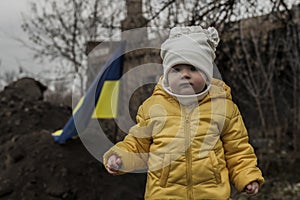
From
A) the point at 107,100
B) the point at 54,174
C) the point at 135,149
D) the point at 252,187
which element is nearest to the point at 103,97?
the point at 107,100

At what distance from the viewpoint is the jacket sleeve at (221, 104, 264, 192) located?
216cm

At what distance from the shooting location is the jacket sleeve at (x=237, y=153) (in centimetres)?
216

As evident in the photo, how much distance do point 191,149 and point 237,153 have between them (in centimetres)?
23

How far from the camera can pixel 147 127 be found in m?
2.22

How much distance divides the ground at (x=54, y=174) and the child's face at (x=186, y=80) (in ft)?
9.51

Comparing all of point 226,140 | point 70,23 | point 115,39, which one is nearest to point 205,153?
point 226,140

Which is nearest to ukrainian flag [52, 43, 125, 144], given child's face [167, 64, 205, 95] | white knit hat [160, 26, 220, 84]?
white knit hat [160, 26, 220, 84]

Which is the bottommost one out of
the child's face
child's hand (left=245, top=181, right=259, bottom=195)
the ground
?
the ground

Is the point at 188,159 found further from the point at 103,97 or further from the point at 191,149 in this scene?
the point at 103,97

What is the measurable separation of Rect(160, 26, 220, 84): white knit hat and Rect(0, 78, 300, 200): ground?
2.88 meters

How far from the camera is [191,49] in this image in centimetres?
224

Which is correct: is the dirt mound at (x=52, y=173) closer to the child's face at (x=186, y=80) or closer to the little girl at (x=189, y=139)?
the little girl at (x=189, y=139)

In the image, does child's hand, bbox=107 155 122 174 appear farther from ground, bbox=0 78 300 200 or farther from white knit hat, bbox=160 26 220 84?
ground, bbox=0 78 300 200

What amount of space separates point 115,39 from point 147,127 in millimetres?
4749
